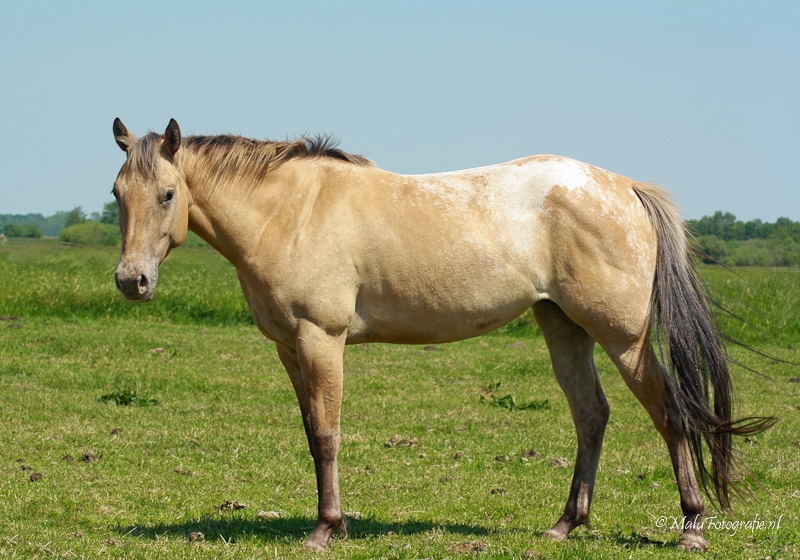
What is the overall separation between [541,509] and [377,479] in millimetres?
1399

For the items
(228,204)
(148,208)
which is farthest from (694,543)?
(148,208)

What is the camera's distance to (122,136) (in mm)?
4961

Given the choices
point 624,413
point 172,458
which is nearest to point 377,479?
point 172,458

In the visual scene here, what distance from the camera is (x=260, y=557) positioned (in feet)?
14.2

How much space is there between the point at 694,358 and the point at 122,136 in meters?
3.76

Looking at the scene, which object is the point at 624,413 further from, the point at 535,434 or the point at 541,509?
the point at 541,509

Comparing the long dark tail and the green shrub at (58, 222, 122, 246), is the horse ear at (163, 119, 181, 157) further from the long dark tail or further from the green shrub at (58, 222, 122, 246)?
the green shrub at (58, 222, 122, 246)

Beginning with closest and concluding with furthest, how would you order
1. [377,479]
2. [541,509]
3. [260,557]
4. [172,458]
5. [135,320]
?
[260,557], [541,509], [377,479], [172,458], [135,320]

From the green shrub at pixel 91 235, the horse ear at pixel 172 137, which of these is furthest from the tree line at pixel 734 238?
the horse ear at pixel 172 137

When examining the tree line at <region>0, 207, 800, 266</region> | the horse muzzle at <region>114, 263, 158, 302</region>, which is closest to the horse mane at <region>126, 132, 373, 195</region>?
the horse muzzle at <region>114, 263, 158, 302</region>

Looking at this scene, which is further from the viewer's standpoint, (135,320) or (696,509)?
(135,320)

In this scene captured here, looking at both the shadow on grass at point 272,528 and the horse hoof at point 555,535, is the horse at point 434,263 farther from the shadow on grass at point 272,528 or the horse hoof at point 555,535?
the shadow on grass at point 272,528

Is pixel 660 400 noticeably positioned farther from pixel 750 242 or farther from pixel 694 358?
pixel 750 242

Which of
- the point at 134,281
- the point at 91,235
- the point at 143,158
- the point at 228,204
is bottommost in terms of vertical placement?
the point at 134,281
